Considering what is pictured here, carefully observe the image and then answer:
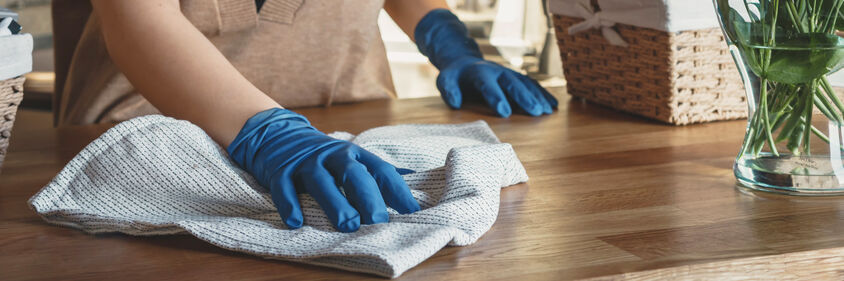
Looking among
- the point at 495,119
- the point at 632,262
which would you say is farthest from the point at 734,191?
the point at 495,119

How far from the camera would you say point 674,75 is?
1102mm

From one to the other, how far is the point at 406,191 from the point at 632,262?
0.72ft

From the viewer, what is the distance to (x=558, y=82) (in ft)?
9.30

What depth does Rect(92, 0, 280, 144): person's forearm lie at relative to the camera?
871 millimetres

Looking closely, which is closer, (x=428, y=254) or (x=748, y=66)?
(x=428, y=254)

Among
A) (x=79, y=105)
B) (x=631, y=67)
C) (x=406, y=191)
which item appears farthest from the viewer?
(x=79, y=105)

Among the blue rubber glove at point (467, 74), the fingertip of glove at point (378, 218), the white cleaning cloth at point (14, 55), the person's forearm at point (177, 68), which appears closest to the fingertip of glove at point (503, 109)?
the blue rubber glove at point (467, 74)

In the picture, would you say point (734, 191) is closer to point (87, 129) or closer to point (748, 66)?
point (748, 66)

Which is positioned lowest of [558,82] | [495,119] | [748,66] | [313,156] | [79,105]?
[558,82]

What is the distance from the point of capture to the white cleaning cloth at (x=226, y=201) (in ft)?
2.02

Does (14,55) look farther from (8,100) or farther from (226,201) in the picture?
(226,201)

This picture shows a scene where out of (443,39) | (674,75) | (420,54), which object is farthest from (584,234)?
(420,54)

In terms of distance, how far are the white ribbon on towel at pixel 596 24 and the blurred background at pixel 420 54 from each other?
1.72 meters

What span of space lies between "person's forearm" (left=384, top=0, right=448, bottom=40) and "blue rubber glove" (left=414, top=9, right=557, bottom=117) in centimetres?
2
